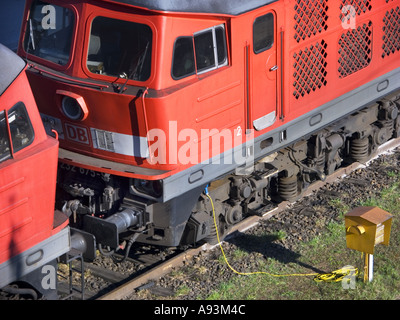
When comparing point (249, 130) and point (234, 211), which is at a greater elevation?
point (249, 130)

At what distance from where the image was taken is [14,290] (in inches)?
294

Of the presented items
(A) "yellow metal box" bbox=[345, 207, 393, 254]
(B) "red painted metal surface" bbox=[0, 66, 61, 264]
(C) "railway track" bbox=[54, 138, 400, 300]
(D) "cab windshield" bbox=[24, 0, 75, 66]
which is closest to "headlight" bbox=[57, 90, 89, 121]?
(D) "cab windshield" bbox=[24, 0, 75, 66]

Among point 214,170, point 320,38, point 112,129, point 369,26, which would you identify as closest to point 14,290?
point 112,129

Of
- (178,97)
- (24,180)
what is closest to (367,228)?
(178,97)

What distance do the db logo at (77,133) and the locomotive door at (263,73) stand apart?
74.8 inches

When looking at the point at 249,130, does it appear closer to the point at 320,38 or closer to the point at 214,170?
the point at 214,170

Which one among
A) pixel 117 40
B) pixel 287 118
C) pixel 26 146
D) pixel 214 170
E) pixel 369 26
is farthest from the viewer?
pixel 369 26

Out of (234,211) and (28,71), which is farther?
(234,211)

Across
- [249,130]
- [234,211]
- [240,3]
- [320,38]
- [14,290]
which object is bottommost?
[234,211]

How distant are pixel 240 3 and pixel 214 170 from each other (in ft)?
6.20

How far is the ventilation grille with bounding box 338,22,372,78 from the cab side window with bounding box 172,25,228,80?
2268mm

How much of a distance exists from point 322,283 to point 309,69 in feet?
8.84

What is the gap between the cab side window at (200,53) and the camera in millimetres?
8273

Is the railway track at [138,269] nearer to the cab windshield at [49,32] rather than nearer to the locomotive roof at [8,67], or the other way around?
the cab windshield at [49,32]
